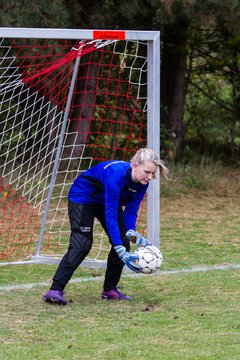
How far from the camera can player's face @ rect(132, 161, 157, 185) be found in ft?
22.2

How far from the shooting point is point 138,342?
19.1 ft

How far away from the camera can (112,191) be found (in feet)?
22.4

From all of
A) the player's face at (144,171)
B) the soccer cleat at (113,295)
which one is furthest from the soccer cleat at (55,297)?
the player's face at (144,171)

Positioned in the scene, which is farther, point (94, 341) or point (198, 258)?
point (198, 258)

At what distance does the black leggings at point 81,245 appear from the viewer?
7.08m

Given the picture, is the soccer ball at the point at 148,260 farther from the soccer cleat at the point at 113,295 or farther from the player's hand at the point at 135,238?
the soccer cleat at the point at 113,295

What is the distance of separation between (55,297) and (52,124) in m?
5.03

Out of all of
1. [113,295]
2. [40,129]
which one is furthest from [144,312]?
[40,129]

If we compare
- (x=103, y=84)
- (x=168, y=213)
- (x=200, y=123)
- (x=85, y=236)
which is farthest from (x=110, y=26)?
(x=85, y=236)

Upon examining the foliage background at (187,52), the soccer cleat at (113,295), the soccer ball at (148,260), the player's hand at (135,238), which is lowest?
the soccer cleat at (113,295)

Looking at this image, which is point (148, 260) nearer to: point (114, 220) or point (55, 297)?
point (114, 220)

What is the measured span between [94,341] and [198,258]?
11.4 ft

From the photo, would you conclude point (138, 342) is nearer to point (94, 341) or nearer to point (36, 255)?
point (94, 341)

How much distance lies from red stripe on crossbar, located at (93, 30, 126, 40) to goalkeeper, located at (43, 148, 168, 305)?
1416mm
